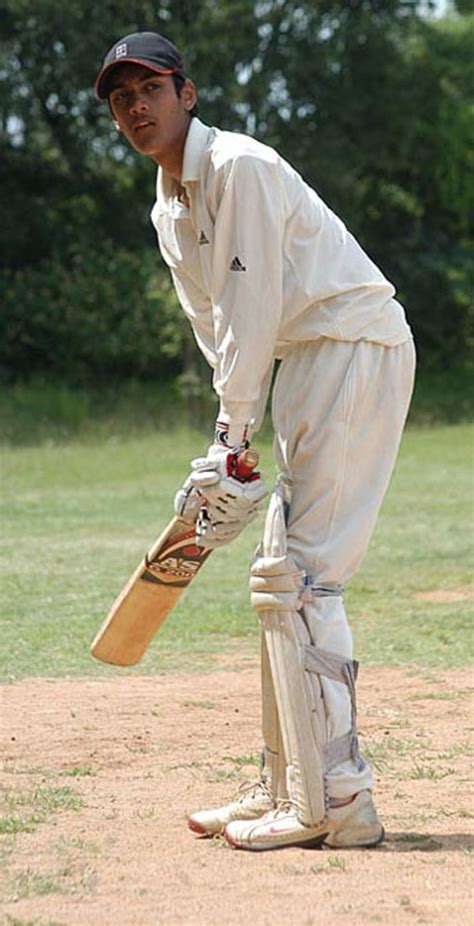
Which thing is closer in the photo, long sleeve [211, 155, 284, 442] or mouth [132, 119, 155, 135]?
long sleeve [211, 155, 284, 442]

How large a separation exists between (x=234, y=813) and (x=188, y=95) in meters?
1.97

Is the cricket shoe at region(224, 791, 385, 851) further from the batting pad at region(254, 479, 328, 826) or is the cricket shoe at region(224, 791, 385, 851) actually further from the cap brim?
the cap brim

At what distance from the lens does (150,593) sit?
5.06 m

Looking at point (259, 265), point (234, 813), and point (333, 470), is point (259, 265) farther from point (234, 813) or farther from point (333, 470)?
point (234, 813)

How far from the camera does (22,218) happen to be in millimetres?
27078

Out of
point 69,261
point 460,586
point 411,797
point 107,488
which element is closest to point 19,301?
point 69,261

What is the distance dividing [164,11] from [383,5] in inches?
155

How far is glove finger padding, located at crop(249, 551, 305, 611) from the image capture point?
4.48 m

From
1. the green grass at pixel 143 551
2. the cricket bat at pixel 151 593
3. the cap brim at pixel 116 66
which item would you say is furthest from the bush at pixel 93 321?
the cap brim at pixel 116 66

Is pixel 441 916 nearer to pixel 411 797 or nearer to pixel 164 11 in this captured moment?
pixel 411 797

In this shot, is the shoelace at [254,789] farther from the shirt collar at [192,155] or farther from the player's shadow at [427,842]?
the shirt collar at [192,155]

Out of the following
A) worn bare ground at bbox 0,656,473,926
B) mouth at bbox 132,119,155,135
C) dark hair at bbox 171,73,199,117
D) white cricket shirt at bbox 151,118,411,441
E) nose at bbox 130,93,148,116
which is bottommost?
worn bare ground at bbox 0,656,473,926

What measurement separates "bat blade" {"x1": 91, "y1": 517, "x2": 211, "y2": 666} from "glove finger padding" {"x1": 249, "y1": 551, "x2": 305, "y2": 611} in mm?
393

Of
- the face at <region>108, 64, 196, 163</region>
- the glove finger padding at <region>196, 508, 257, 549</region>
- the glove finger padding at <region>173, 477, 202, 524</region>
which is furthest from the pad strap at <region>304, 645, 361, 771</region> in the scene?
the face at <region>108, 64, 196, 163</region>
